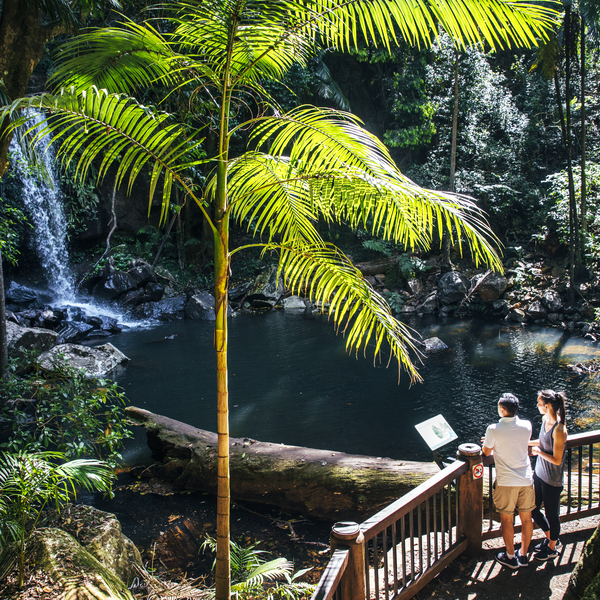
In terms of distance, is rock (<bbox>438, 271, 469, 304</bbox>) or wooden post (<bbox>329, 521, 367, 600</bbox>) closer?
wooden post (<bbox>329, 521, 367, 600</bbox>)

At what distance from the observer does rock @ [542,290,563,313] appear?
1300 centimetres

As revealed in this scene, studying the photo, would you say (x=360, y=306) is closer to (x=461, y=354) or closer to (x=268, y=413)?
(x=268, y=413)

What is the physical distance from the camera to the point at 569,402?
25.5 feet

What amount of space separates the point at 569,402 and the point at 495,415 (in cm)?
149

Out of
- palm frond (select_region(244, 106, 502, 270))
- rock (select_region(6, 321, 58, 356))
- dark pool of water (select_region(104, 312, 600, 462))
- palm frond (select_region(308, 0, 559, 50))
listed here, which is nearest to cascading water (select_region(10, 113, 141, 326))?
dark pool of water (select_region(104, 312, 600, 462))

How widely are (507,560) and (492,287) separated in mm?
12647

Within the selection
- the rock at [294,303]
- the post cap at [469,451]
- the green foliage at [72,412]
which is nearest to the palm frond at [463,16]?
the post cap at [469,451]

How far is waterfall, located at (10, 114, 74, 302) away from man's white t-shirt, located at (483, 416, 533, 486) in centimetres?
1670

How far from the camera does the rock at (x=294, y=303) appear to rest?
17.0m

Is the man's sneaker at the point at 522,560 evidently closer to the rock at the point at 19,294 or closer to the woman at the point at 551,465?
the woman at the point at 551,465

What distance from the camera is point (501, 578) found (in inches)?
122

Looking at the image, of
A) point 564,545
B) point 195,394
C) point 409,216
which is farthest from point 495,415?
point 409,216

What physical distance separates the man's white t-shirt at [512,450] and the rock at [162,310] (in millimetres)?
Answer: 13867

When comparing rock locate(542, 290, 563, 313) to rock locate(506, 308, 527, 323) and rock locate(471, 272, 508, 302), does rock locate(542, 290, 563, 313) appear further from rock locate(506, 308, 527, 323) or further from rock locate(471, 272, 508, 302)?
rock locate(471, 272, 508, 302)
